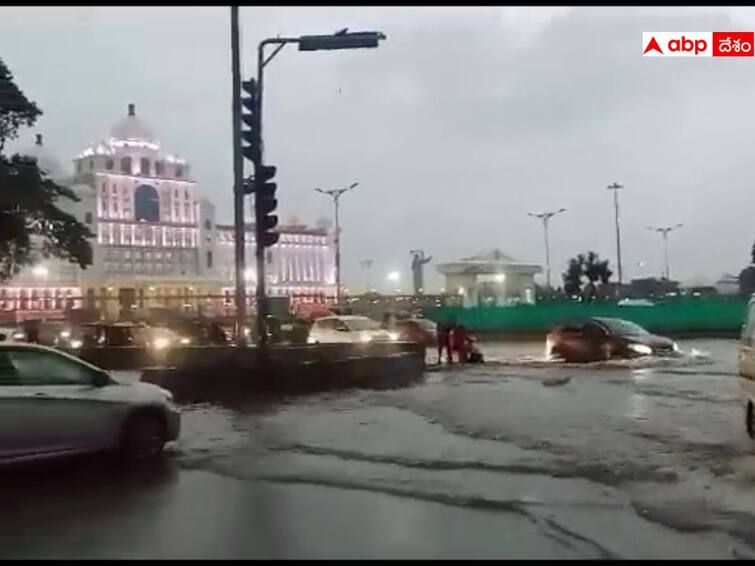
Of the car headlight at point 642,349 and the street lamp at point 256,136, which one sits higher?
the street lamp at point 256,136

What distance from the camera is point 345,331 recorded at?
32344 mm

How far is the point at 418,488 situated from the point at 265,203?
369 inches

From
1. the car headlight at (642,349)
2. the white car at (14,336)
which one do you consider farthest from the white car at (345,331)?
the white car at (14,336)

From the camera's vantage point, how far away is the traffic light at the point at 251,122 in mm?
18297

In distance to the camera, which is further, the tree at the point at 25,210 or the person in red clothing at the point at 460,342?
the tree at the point at 25,210

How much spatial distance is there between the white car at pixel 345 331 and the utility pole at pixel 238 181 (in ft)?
37.9

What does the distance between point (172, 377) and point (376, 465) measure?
28.6 ft

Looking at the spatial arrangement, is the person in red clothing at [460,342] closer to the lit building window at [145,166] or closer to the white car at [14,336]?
the white car at [14,336]

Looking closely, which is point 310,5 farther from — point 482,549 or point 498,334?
point 498,334

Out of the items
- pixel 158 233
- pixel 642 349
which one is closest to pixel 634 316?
pixel 642 349

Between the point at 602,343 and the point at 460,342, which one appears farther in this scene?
the point at 602,343

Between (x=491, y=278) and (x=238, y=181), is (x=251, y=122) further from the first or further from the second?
(x=491, y=278)

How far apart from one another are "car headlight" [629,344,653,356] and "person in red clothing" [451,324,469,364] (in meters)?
4.48

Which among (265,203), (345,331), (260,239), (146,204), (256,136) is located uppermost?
(146,204)
